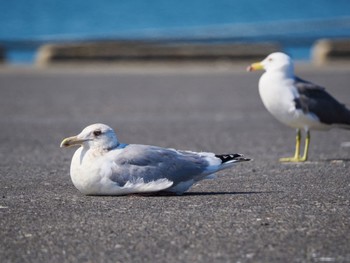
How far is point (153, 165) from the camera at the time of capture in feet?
25.3

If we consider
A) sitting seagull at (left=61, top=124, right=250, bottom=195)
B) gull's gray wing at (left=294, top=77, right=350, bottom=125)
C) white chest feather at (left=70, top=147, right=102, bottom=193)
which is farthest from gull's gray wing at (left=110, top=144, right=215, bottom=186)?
gull's gray wing at (left=294, top=77, right=350, bottom=125)

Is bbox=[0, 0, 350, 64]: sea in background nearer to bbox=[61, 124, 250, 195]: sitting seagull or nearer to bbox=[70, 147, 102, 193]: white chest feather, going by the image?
bbox=[61, 124, 250, 195]: sitting seagull

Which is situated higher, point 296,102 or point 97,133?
point 296,102

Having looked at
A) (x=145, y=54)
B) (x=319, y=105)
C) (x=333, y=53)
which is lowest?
(x=319, y=105)

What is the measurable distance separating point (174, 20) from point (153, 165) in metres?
74.8

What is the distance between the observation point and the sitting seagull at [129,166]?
7.61 m

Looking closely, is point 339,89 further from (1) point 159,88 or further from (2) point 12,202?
(2) point 12,202

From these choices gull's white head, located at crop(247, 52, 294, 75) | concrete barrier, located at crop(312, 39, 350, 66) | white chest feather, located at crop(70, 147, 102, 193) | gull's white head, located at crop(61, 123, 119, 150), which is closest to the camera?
white chest feather, located at crop(70, 147, 102, 193)

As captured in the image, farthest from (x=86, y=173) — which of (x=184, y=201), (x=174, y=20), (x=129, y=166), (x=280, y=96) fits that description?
(x=174, y=20)

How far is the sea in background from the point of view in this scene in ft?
172

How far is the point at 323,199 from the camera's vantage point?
772cm

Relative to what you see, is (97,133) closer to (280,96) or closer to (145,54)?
(280,96)

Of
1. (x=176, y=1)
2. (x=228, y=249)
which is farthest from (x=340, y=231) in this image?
(x=176, y=1)

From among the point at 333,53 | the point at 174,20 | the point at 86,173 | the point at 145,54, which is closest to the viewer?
the point at 86,173
